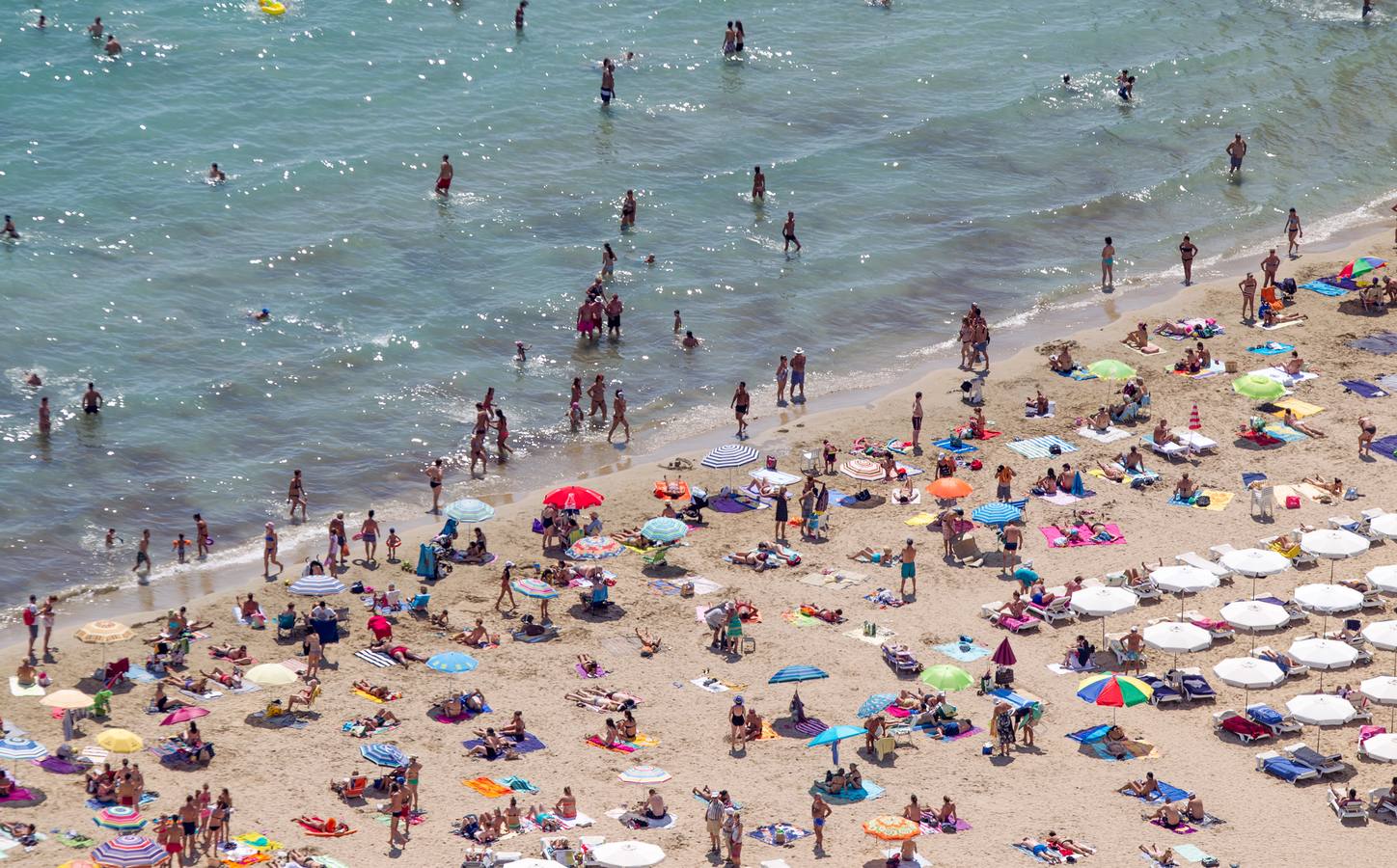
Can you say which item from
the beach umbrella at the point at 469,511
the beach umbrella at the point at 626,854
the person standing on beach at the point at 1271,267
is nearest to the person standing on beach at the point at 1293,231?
the person standing on beach at the point at 1271,267

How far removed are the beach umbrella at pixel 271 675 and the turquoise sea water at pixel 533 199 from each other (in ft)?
21.4

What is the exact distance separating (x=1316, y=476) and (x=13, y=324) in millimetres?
26861

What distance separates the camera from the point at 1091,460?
38.3 meters

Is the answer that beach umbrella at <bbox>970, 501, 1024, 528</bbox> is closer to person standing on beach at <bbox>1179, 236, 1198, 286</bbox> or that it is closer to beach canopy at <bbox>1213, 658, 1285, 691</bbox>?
beach canopy at <bbox>1213, 658, 1285, 691</bbox>

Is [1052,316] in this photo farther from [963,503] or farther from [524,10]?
[524,10]

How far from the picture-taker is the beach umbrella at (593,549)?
114 ft

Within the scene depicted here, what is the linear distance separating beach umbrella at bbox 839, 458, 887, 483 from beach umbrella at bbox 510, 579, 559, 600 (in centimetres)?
722

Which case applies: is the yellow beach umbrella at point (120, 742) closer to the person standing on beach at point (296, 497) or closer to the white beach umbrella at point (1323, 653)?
the person standing on beach at point (296, 497)

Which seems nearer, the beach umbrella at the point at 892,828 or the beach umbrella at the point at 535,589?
the beach umbrella at the point at 892,828

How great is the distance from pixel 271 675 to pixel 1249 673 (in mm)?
14542

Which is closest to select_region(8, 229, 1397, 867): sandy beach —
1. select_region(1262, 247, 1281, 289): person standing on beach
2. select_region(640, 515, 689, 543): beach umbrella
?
select_region(640, 515, 689, 543): beach umbrella

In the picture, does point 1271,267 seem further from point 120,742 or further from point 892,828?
point 120,742

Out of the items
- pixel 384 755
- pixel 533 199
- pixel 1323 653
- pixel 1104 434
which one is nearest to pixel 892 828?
pixel 384 755

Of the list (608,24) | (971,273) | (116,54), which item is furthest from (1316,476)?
(116,54)
